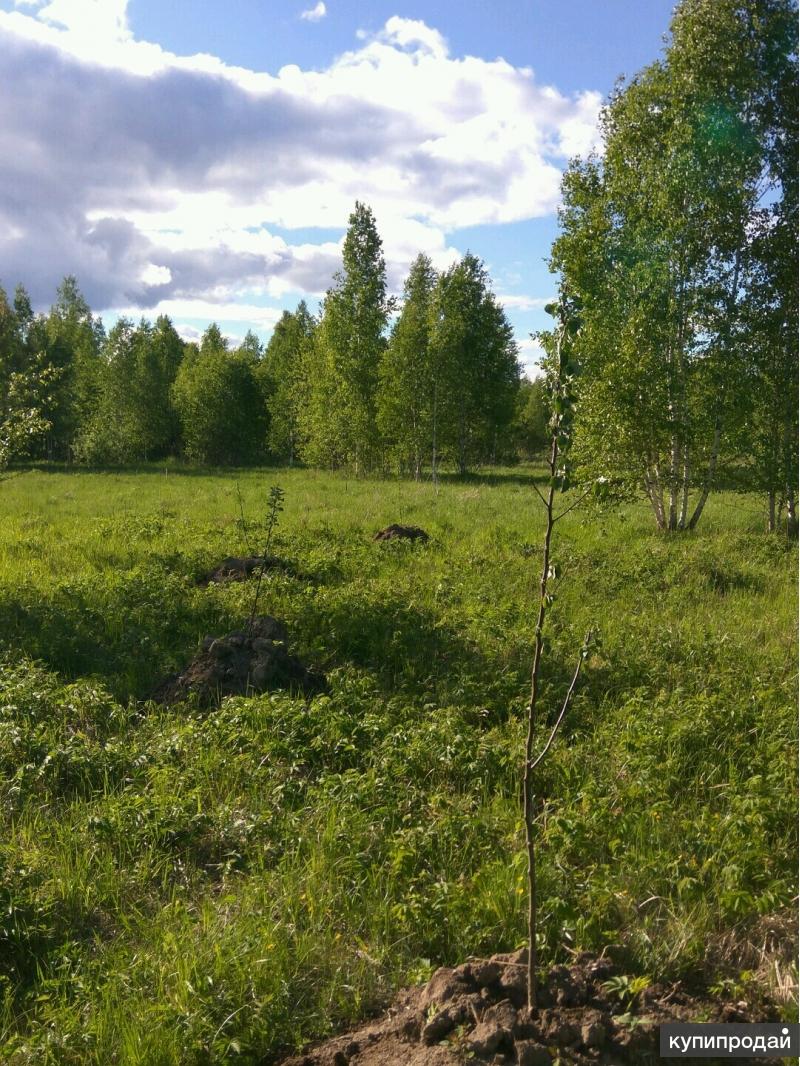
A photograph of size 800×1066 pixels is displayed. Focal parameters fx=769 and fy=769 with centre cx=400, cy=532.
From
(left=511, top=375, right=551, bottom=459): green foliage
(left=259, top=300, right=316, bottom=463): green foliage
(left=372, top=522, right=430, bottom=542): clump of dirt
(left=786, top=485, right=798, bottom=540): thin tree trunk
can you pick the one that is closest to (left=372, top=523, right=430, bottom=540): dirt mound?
(left=372, top=522, right=430, bottom=542): clump of dirt

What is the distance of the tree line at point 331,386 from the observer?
35469 mm

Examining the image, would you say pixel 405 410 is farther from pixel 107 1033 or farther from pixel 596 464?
pixel 107 1033

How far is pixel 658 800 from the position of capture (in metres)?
5.29

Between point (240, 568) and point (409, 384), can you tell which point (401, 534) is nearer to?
point (240, 568)

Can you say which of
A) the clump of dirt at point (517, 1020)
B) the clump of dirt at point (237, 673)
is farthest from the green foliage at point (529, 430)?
the clump of dirt at point (517, 1020)

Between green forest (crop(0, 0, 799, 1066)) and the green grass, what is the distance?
0.03 meters

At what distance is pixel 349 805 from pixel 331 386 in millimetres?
34622

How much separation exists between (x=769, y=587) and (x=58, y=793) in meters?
10.0

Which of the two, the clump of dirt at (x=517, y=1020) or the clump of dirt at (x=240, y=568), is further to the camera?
the clump of dirt at (x=240, y=568)

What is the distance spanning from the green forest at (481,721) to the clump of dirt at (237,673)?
0.12 ft

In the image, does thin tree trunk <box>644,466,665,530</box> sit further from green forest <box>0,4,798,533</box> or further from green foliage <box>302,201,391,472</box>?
green foliage <box>302,201,391,472</box>

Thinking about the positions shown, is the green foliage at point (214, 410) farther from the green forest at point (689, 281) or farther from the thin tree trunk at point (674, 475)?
the thin tree trunk at point (674, 475)

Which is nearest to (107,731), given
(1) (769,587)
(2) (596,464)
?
(1) (769,587)

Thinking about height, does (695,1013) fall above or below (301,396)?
below
